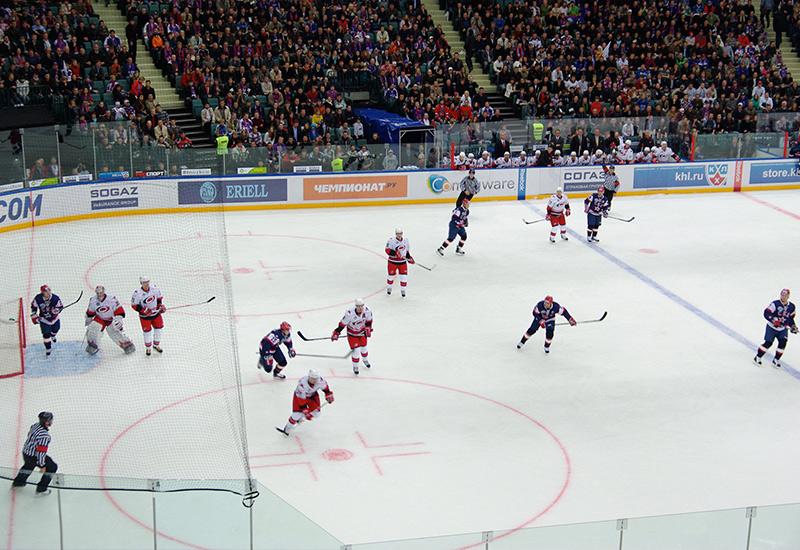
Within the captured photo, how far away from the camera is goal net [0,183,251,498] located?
41.5 feet

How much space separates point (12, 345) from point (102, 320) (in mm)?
1390

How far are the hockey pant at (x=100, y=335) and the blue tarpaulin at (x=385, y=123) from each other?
14.3 meters

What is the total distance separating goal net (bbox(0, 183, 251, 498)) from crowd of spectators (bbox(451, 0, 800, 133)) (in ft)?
45.9

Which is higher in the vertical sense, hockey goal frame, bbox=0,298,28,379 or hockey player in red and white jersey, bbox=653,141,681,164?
hockey player in red and white jersey, bbox=653,141,681,164

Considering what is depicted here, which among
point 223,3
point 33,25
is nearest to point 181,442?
point 33,25

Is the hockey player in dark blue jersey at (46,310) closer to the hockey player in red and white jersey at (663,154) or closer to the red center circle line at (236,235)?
the red center circle line at (236,235)

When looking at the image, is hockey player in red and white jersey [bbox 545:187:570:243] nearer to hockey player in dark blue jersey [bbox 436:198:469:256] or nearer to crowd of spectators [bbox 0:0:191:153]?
hockey player in dark blue jersey [bbox 436:198:469:256]

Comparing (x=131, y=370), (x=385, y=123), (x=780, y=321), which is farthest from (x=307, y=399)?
(x=385, y=123)

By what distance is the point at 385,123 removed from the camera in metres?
29.5

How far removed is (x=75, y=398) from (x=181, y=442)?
213cm

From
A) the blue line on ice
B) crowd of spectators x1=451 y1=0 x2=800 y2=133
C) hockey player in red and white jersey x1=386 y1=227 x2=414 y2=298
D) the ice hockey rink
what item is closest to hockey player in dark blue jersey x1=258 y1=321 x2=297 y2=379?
the ice hockey rink

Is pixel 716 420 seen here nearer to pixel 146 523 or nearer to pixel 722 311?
pixel 722 311

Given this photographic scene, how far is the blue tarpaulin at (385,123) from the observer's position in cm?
2902

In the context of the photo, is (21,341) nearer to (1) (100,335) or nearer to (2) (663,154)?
(1) (100,335)
